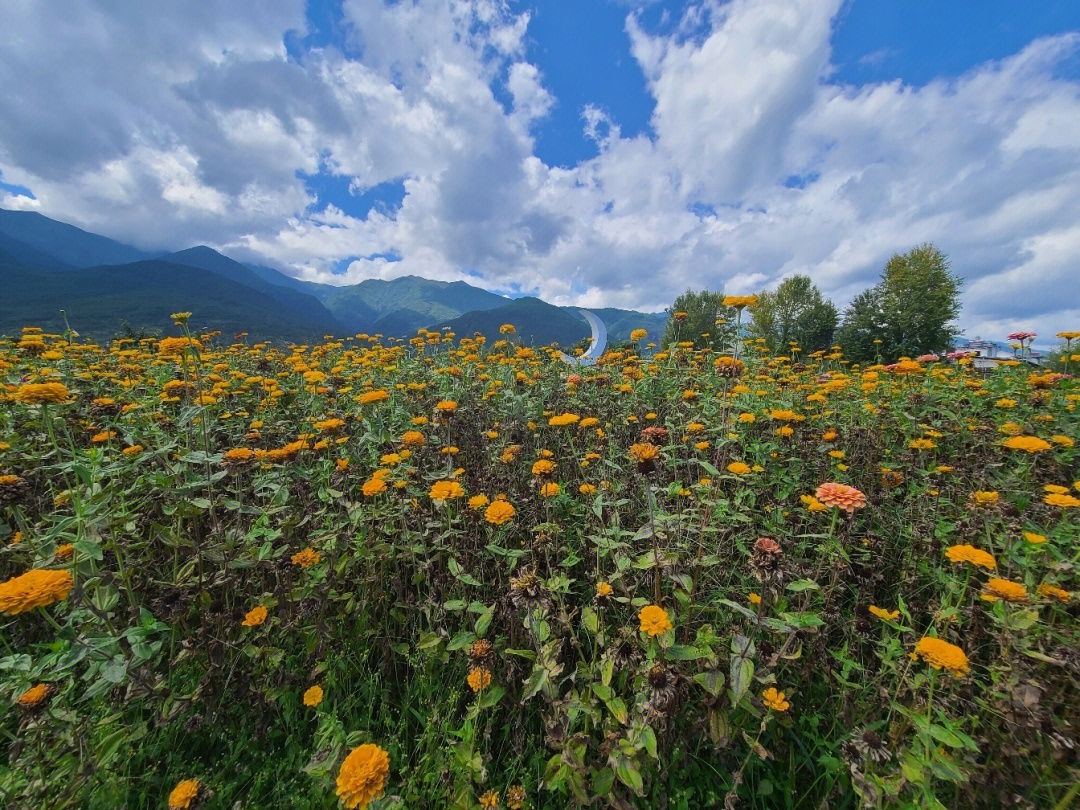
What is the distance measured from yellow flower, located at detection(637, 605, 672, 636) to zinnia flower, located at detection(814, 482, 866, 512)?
36.9 inches

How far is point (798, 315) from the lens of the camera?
42188 mm

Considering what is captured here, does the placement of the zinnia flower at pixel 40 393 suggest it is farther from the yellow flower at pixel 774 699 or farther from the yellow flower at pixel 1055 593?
the yellow flower at pixel 1055 593

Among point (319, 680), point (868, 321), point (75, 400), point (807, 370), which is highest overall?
point (868, 321)

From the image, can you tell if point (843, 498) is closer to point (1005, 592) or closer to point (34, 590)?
point (1005, 592)

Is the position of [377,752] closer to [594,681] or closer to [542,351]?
[594,681]

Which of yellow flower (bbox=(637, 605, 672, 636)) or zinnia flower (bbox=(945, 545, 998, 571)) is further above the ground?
zinnia flower (bbox=(945, 545, 998, 571))

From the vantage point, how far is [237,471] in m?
2.23

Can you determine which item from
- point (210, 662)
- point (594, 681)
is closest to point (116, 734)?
point (210, 662)

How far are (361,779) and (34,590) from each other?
1348 millimetres

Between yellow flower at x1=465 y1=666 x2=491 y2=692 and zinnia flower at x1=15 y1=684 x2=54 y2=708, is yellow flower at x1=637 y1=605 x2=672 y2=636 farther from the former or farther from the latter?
zinnia flower at x1=15 y1=684 x2=54 y2=708

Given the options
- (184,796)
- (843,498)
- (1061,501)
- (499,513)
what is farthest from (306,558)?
(1061,501)

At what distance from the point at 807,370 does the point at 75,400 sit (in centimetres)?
834

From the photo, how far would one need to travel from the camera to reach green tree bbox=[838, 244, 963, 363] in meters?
33.5

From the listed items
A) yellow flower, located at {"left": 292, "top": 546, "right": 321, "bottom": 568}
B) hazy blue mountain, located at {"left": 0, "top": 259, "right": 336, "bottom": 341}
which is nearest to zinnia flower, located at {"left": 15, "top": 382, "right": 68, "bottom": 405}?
yellow flower, located at {"left": 292, "top": 546, "right": 321, "bottom": 568}
